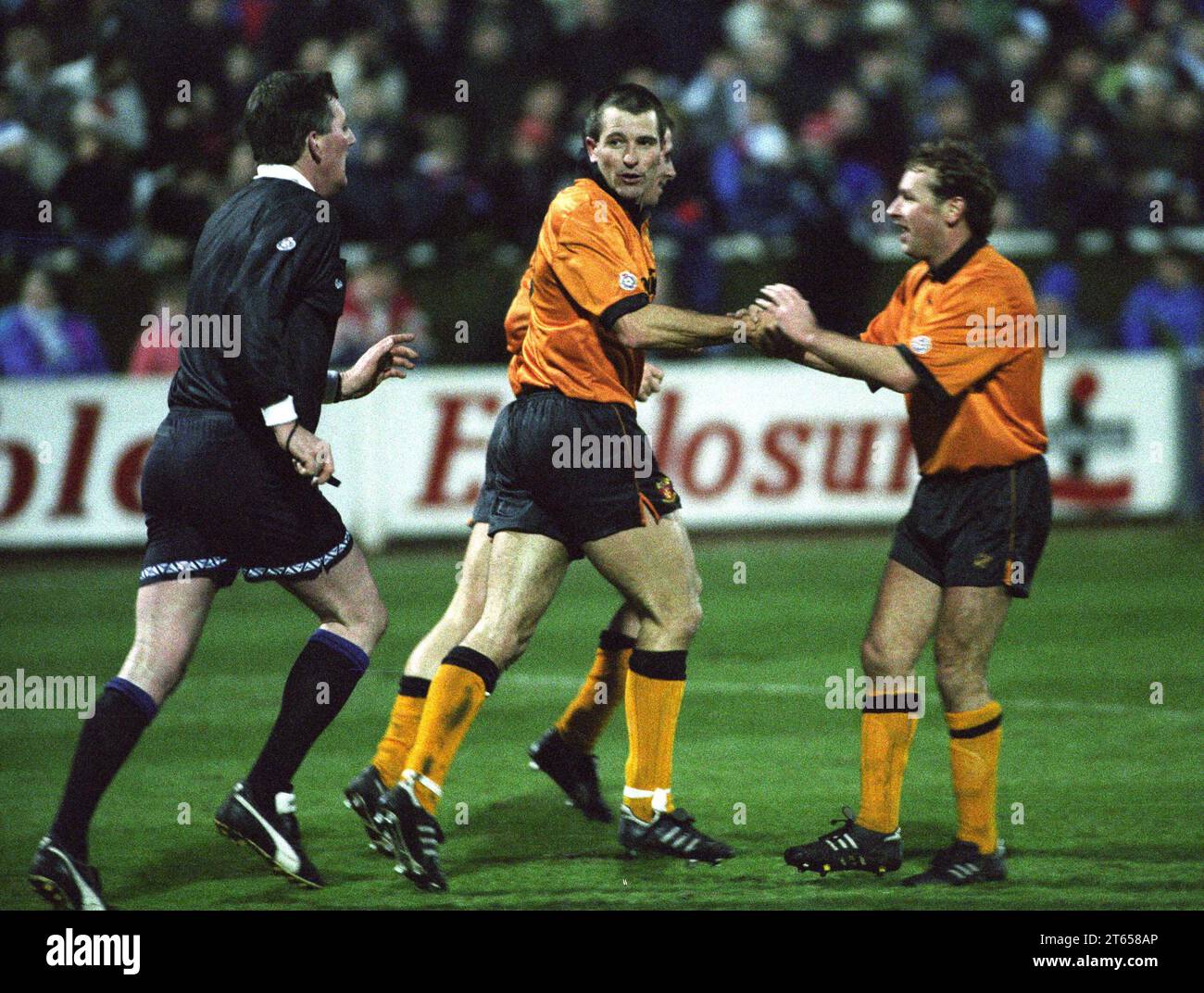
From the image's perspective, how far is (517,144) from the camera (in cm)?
1442

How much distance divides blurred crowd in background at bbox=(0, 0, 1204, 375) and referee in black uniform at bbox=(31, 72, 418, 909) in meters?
7.95

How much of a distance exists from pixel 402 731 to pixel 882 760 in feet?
5.33

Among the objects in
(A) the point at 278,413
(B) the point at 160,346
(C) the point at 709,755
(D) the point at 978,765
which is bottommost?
(C) the point at 709,755

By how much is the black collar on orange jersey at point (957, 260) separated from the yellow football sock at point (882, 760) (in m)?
1.28

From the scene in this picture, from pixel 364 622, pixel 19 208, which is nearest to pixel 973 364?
pixel 364 622

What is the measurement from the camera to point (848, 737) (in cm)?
775

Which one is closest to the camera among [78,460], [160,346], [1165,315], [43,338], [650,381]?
[650,381]

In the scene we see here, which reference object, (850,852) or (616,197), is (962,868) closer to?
(850,852)

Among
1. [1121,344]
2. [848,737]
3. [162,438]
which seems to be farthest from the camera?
[1121,344]

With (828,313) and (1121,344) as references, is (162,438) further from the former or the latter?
(1121,344)

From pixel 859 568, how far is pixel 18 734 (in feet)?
19.9

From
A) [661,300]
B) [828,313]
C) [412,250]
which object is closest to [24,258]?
[412,250]

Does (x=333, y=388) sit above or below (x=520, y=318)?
below

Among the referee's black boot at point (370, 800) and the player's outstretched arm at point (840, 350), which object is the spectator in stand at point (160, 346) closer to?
the referee's black boot at point (370, 800)
